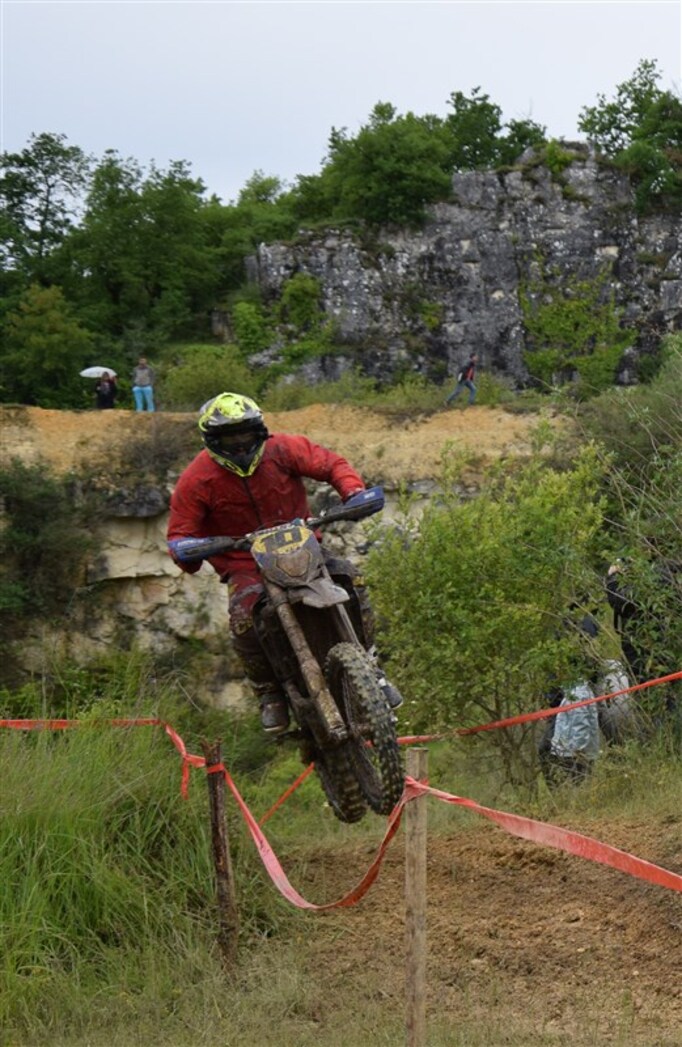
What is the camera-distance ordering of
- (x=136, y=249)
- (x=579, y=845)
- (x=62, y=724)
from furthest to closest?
(x=136, y=249) → (x=62, y=724) → (x=579, y=845)

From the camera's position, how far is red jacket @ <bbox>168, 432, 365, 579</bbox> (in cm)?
780

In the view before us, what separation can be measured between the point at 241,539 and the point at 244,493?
15.9 inches

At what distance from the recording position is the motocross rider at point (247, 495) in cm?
757

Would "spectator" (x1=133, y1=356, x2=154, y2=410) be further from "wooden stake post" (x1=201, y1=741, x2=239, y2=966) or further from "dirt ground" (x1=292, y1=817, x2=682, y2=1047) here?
"wooden stake post" (x1=201, y1=741, x2=239, y2=966)

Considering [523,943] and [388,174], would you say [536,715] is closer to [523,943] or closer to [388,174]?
[523,943]

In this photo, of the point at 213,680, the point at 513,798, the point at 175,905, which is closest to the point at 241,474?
the point at 175,905

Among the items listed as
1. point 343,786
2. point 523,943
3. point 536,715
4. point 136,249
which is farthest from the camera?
point 136,249

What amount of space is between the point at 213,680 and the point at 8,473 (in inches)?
216

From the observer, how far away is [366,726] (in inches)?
268

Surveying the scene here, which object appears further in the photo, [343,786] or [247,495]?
[247,495]

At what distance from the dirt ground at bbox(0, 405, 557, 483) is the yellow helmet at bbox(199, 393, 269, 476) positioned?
19.3 m

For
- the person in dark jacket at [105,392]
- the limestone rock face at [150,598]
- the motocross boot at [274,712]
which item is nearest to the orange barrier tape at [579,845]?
the motocross boot at [274,712]

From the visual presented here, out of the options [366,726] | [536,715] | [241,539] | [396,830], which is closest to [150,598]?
[536,715]

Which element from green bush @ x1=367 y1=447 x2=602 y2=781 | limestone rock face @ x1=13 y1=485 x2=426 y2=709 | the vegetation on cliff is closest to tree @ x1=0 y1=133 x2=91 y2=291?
the vegetation on cliff
